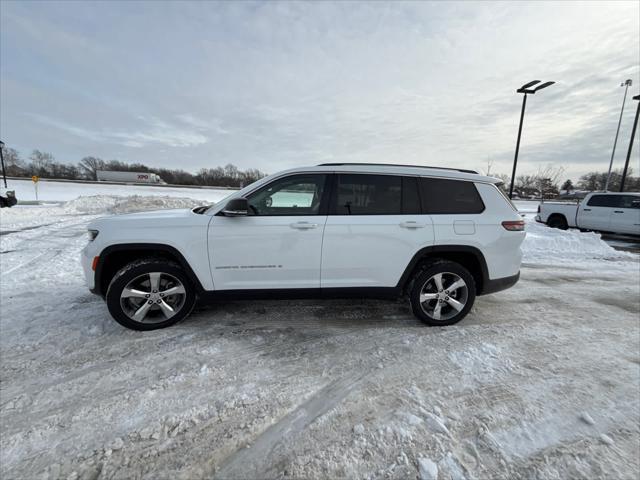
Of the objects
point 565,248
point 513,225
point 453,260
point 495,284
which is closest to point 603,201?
point 565,248

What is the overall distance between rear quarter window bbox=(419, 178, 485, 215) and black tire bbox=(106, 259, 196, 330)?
283 cm

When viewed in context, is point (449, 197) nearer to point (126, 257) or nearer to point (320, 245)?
point (320, 245)

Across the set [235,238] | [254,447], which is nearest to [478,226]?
[235,238]

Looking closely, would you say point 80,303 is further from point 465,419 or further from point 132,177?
point 132,177

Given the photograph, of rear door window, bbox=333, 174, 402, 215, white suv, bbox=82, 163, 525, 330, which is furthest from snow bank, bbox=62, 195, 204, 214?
rear door window, bbox=333, 174, 402, 215

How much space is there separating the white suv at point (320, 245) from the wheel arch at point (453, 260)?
0.5 inches

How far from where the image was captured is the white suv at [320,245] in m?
3.11

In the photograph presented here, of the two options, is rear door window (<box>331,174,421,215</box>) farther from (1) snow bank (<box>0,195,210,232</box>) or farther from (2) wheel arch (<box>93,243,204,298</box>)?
(1) snow bank (<box>0,195,210,232</box>)

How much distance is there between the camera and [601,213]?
10.2 m

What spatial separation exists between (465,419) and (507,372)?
2.83 feet

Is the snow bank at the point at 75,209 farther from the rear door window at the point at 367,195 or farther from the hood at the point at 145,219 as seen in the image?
the rear door window at the point at 367,195

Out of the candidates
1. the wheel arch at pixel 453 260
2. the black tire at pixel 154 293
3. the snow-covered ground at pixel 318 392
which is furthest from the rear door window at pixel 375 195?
the black tire at pixel 154 293

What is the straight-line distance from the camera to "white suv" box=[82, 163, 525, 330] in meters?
3.11

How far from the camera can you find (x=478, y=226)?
336cm
